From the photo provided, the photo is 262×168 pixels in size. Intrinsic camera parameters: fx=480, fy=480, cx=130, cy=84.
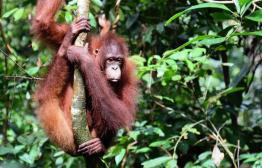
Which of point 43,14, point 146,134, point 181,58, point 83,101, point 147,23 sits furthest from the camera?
point 147,23

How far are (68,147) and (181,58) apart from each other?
990mm

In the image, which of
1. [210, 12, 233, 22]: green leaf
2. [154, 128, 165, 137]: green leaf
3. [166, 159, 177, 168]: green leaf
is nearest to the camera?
[210, 12, 233, 22]: green leaf

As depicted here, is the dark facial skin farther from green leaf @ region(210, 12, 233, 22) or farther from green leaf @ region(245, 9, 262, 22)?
green leaf @ region(245, 9, 262, 22)

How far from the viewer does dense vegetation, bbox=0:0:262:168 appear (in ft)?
11.6

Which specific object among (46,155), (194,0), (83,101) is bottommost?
(46,155)

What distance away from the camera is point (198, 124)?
3.96 m

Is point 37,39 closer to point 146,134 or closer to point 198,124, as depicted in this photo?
point 146,134

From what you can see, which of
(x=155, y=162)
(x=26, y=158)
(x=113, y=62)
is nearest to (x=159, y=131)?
(x=155, y=162)

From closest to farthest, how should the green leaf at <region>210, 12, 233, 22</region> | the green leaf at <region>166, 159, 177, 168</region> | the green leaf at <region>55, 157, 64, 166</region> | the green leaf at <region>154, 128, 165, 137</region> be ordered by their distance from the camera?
1. the green leaf at <region>210, 12, 233, 22</region>
2. the green leaf at <region>166, 159, 177, 168</region>
3. the green leaf at <region>154, 128, 165, 137</region>
4. the green leaf at <region>55, 157, 64, 166</region>

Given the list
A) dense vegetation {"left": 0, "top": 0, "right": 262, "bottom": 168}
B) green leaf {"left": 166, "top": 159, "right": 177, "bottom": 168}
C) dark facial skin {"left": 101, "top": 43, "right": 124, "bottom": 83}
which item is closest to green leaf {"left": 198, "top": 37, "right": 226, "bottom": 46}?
dense vegetation {"left": 0, "top": 0, "right": 262, "bottom": 168}

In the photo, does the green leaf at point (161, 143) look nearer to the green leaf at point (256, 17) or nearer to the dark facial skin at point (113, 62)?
the dark facial skin at point (113, 62)

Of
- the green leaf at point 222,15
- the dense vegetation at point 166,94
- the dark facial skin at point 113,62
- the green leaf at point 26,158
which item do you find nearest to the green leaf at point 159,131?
the dense vegetation at point 166,94

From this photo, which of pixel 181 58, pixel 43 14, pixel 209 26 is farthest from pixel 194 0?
pixel 43 14

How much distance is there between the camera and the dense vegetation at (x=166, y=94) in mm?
3539
